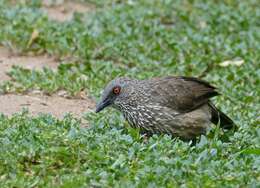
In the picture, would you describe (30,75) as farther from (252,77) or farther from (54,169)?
(54,169)

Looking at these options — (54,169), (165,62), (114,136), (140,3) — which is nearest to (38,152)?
(54,169)

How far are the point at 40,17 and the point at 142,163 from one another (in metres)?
6.36

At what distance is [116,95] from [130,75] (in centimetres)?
217

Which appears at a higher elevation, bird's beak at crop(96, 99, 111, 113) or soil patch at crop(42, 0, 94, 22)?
bird's beak at crop(96, 99, 111, 113)

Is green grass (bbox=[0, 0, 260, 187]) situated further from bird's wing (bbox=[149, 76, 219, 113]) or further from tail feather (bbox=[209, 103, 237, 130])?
bird's wing (bbox=[149, 76, 219, 113])

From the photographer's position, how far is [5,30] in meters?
13.0

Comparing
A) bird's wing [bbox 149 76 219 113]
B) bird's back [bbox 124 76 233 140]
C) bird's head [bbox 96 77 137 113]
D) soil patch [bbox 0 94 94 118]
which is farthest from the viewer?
soil patch [bbox 0 94 94 118]

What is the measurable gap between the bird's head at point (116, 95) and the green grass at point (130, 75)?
20 centimetres

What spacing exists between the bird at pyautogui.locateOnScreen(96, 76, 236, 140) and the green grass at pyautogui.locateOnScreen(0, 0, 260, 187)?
0.19 meters

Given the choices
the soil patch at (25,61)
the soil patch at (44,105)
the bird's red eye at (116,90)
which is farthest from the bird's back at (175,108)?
the soil patch at (25,61)

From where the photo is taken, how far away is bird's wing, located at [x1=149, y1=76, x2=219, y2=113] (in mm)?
9641

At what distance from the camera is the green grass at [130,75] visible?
791cm

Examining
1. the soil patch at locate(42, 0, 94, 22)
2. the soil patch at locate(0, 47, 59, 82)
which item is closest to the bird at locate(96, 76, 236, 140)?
the soil patch at locate(0, 47, 59, 82)

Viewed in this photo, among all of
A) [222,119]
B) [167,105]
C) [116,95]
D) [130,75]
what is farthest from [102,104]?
[130,75]
